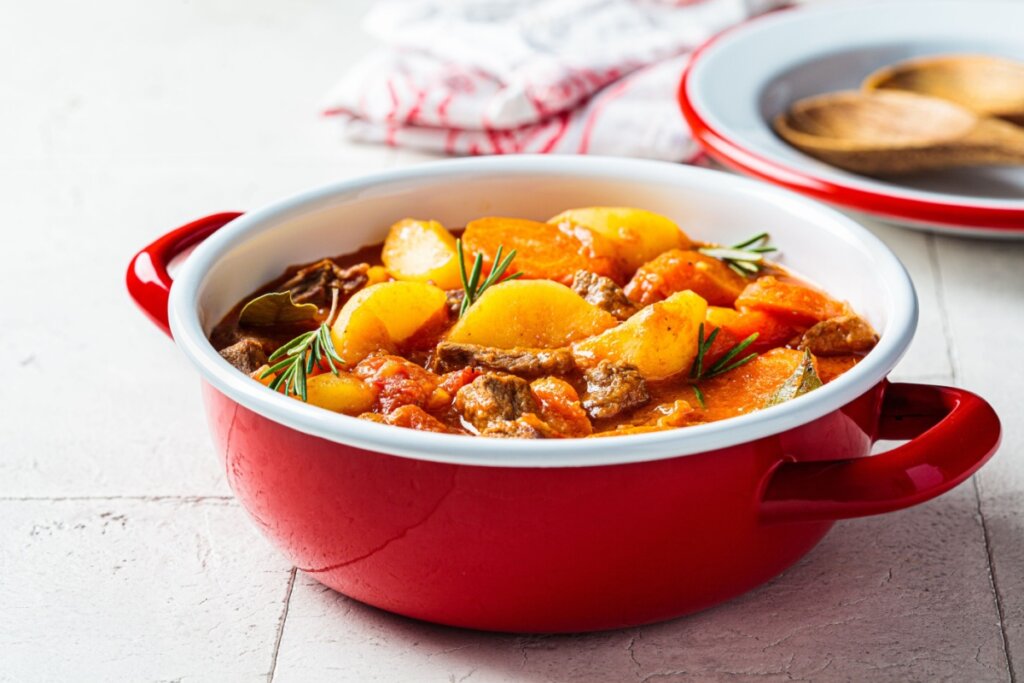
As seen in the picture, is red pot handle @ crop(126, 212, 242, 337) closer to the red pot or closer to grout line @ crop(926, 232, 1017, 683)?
the red pot

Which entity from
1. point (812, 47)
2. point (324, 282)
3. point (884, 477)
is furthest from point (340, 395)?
point (812, 47)

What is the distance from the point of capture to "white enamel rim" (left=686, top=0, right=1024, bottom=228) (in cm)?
239

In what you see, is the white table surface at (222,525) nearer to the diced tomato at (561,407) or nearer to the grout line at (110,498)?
the grout line at (110,498)

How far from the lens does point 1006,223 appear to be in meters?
2.30

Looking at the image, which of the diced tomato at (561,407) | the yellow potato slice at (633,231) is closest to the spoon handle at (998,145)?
the yellow potato slice at (633,231)

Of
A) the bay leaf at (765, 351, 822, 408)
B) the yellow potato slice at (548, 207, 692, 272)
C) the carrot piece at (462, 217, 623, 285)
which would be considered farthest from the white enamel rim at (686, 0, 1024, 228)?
the bay leaf at (765, 351, 822, 408)

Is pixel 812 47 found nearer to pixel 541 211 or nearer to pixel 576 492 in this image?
pixel 541 211

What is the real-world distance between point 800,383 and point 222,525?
0.82m

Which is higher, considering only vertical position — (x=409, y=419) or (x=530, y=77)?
(x=409, y=419)

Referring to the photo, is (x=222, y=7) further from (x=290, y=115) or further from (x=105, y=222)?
(x=105, y=222)

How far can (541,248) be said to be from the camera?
6.20ft

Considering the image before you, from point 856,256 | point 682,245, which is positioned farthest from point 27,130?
point 856,256

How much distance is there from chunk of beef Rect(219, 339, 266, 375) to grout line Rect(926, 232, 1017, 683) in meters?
0.95

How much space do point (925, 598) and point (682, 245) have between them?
0.60m
